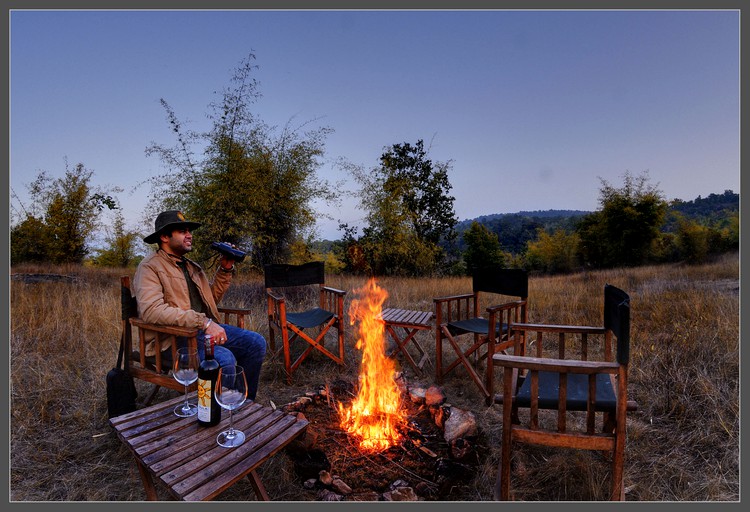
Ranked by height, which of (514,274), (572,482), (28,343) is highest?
(514,274)

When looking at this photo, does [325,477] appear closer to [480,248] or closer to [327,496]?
[327,496]

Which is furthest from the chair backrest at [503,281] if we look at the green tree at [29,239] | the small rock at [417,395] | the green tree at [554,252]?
the green tree at [554,252]

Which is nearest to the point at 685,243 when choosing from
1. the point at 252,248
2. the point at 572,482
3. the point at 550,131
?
the point at 550,131

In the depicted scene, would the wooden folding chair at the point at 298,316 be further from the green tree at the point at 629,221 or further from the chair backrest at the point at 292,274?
the green tree at the point at 629,221

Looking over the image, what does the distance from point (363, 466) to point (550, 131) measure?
834 centimetres

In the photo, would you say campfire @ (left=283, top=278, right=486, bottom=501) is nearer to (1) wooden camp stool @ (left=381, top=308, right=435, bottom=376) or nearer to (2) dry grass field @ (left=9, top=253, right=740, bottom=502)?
(2) dry grass field @ (left=9, top=253, right=740, bottom=502)

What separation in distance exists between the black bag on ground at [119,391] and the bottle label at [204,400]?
3.52 feet

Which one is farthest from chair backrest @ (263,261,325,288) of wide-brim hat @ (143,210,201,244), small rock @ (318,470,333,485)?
small rock @ (318,470,333,485)

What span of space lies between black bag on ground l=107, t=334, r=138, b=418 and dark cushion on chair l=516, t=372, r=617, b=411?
2.29 meters

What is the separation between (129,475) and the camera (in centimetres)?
202

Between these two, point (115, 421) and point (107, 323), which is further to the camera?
point (107, 323)

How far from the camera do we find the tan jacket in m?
2.20

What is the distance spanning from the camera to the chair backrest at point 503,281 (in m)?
3.16

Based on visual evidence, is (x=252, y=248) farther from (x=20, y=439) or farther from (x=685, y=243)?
(x=685, y=243)
